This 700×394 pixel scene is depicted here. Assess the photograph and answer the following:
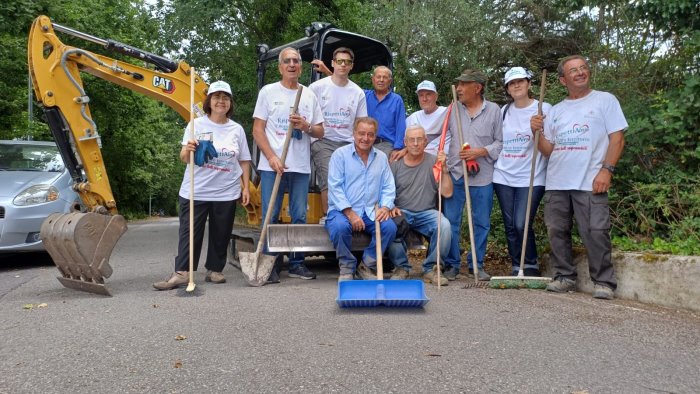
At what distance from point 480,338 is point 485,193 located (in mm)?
2554

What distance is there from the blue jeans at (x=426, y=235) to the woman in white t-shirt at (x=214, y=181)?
1.67m

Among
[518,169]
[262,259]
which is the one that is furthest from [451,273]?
[262,259]

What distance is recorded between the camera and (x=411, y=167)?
630 centimetres

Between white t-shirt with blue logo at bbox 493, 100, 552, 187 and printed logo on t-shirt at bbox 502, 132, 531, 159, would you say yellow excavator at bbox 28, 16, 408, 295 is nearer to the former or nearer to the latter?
white t-shirt with blue logo at bbox 493, 100, 552, 187

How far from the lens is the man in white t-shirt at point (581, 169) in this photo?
212 inches

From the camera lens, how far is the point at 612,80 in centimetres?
718

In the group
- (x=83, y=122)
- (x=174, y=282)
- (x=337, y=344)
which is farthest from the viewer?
(x=83, y=122)

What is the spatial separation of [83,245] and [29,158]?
4055 mm

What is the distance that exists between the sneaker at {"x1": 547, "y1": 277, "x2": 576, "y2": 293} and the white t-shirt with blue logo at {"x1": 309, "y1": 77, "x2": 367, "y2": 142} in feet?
8.46

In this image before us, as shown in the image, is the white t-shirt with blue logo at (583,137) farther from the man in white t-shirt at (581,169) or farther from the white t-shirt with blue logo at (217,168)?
the white t-shirt with blue logo at (217,168)

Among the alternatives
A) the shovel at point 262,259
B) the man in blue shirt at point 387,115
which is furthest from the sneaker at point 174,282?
the man in blue shirt at point 387,115

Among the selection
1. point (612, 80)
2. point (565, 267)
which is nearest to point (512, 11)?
point (612, 80)

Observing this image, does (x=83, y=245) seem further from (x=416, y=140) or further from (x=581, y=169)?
(x=581, y=169)

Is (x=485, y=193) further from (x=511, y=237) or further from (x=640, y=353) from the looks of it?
(x=640, y=353)
